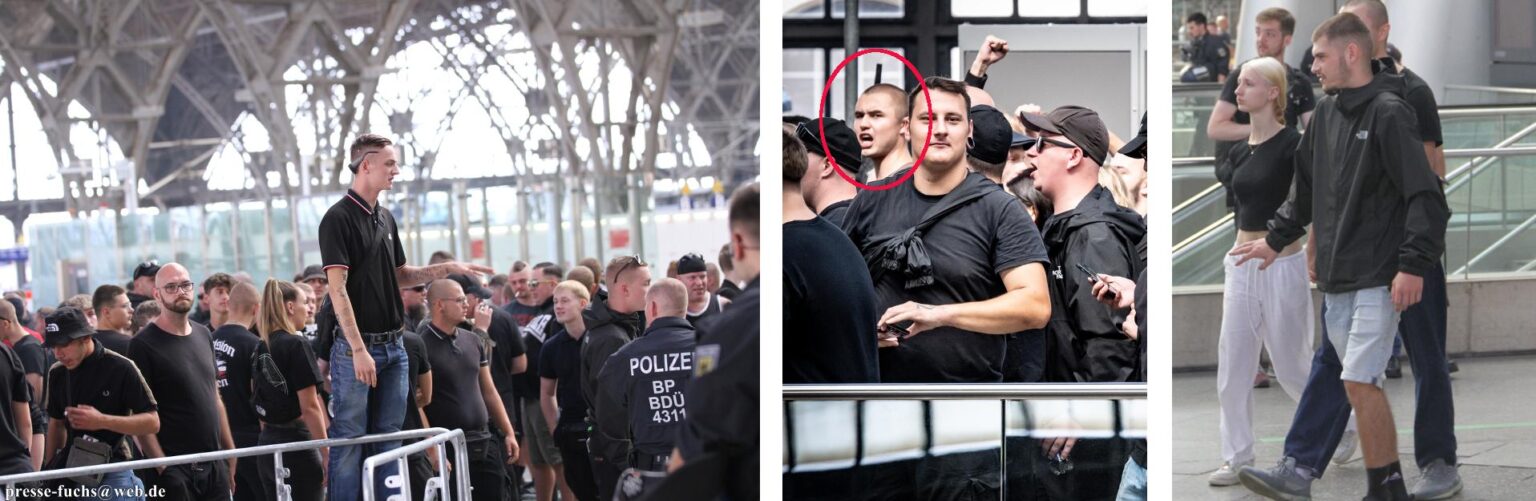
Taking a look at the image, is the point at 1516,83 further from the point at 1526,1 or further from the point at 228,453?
the point at 228,453

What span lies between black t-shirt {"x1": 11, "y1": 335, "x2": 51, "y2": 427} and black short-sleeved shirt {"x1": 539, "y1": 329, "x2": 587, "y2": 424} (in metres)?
0.92

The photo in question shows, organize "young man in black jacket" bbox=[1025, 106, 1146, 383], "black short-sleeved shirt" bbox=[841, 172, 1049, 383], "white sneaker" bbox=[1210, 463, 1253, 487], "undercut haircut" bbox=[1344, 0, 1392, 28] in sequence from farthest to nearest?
"young man in black jacket" bbox=[1025, 106, 1146, 383]
"black short-sleeved shirt" bbox=[841, 172, 1049, 383]
"white sneaker" bbox=[1210, 463, 1253, 487]
"undercut haircut" bbox=[1344, 0, 1392, 28]

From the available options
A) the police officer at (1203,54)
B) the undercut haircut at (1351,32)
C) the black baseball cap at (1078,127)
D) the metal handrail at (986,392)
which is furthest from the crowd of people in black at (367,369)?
the undercut haircut at (1351,32)

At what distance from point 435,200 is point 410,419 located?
43 cm

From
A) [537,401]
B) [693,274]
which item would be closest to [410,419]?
[537,401]

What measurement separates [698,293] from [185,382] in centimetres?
102

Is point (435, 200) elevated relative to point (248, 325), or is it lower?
elevated

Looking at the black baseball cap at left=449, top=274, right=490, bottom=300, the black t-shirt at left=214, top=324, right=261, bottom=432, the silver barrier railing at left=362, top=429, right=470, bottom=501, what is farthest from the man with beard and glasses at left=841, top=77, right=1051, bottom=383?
the black t-shirt at left=214, top=324, right=261, bottom=432

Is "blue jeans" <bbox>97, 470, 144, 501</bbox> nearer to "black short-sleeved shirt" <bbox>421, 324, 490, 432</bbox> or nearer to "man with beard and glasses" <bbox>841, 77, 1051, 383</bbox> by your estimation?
"black short-sleeved shirt" <bbox>421, 324, 490, 432</bbox>

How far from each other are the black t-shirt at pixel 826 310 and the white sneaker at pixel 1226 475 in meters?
0.63

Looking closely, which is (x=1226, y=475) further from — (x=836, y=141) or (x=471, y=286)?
(x=471, y=286)

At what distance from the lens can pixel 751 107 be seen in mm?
2764

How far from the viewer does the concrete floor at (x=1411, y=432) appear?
8.92 feet

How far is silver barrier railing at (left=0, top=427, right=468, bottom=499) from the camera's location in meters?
2.93
